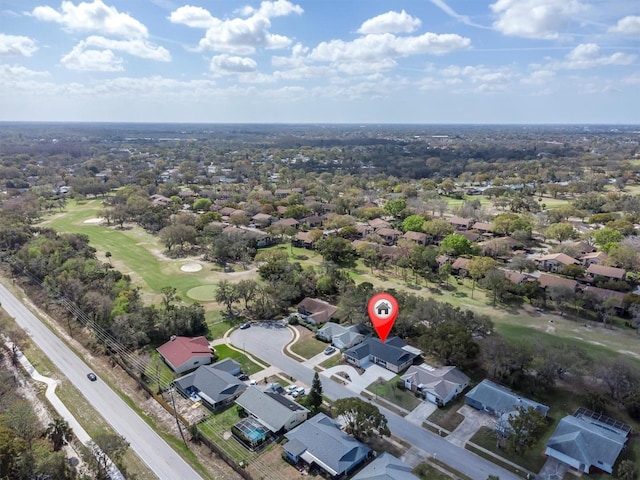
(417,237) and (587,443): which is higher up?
(417,237)

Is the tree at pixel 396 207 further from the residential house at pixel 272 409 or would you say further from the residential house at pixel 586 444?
the residential house at pixel 586 444

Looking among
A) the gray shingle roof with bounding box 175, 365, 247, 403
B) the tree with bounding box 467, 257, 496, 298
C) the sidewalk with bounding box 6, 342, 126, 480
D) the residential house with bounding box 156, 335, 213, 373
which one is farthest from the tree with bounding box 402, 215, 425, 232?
the sidewalk with bounding box 6, 342, 126, 480

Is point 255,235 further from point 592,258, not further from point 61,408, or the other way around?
point 592,258

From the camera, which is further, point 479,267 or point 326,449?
point 479,267

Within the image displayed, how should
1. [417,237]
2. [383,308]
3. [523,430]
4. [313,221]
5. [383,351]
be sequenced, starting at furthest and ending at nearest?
1. [313,221]
2. [417,237]
3. [383,308]
4. [383,351]
5. [523,430]

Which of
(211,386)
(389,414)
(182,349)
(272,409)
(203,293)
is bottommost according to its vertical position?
(389,414)

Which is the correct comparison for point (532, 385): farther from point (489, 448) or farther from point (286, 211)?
point (286, 211)

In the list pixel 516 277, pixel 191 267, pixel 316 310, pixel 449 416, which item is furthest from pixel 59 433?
pixel 516 277

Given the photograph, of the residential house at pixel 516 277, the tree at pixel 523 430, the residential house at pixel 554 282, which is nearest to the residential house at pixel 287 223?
the residential house at pixel 516 277

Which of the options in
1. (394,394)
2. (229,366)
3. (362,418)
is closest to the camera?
(362,418)
